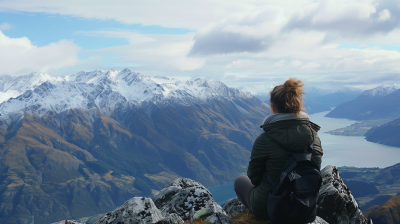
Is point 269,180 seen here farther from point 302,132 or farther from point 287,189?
point 302,132

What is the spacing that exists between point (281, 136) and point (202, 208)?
18.6 ft

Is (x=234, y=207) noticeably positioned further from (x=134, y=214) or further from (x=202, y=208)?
(x=134, y=214)

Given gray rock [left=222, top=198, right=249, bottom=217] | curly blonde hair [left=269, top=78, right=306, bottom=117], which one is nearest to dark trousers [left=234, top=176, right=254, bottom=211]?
curly blonde hair [left=269, top=78, right=306, bottom=117]

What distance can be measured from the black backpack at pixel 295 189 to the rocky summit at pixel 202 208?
189 centimetres

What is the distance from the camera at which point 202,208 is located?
9.66m

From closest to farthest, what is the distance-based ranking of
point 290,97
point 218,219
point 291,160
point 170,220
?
point 291,160 → point 290,97 → point 170,220 → point 218,219

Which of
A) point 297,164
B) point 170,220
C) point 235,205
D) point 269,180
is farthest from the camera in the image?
point 235,205

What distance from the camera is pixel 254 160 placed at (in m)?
5.70

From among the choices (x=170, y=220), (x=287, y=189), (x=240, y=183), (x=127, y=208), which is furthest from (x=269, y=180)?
(x=127, y=208)

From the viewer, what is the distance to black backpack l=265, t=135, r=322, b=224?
520 centimetres

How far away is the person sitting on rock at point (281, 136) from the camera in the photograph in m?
5.25

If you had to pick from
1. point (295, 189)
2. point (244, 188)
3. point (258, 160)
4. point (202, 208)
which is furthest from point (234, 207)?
point (295, 189)

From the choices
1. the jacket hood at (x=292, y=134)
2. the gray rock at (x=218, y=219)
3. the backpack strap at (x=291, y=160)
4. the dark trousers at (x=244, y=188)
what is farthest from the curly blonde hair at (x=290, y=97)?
the gray rock at (x=218, y=219)

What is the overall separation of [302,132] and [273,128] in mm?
589
